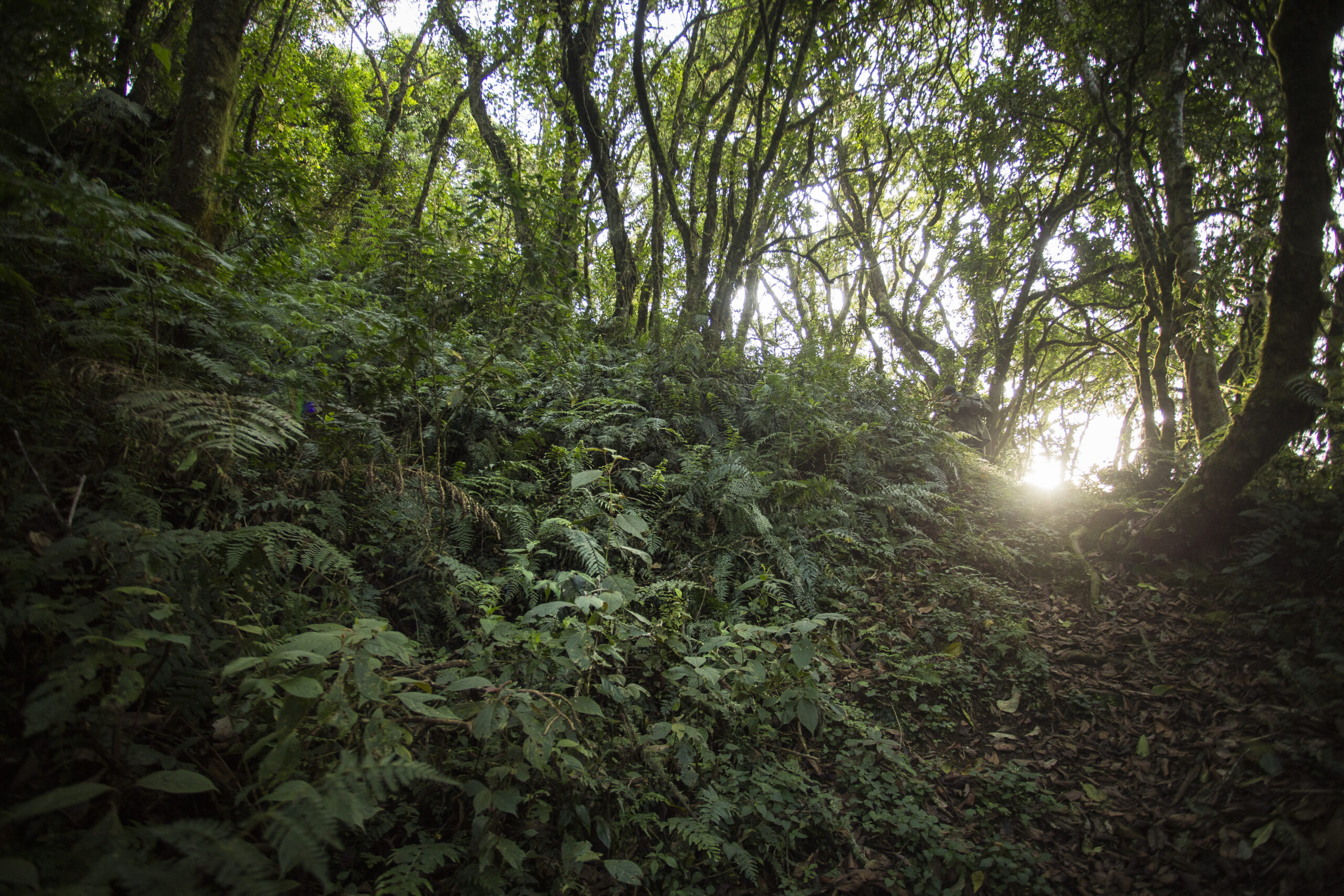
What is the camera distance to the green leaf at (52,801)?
3.57 ft

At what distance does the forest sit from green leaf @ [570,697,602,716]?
0.20m

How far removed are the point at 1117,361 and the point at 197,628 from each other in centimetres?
1899

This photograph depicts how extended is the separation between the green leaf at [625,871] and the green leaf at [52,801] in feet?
5.12

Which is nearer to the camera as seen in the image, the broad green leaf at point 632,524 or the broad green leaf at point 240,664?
the broad green leaf at point 240,664

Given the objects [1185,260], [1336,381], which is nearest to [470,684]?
[1336,381]

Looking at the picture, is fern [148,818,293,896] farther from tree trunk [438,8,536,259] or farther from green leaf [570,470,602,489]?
tree trunk [438,8,536,259]

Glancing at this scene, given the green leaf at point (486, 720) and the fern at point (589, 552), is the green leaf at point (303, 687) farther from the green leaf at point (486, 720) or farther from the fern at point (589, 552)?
the fern at point (589, 552)

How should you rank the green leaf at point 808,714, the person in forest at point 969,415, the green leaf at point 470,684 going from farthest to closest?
the person in forest at point 969,415, the green leaf at point 808,714, the green leaf at point 470,684

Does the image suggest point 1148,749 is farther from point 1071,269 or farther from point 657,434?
point 1071,269

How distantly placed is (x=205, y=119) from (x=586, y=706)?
486 centimetres

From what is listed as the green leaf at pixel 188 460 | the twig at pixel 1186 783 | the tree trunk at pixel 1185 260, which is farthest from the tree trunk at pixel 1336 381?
the green leaf at pixel 188 460

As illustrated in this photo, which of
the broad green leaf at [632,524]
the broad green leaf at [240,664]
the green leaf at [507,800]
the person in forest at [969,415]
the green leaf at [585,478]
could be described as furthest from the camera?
the person in forest at [969,415]

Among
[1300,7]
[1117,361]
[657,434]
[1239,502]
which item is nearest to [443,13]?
[657,434]

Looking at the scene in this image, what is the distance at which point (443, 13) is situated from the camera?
9047 mm
